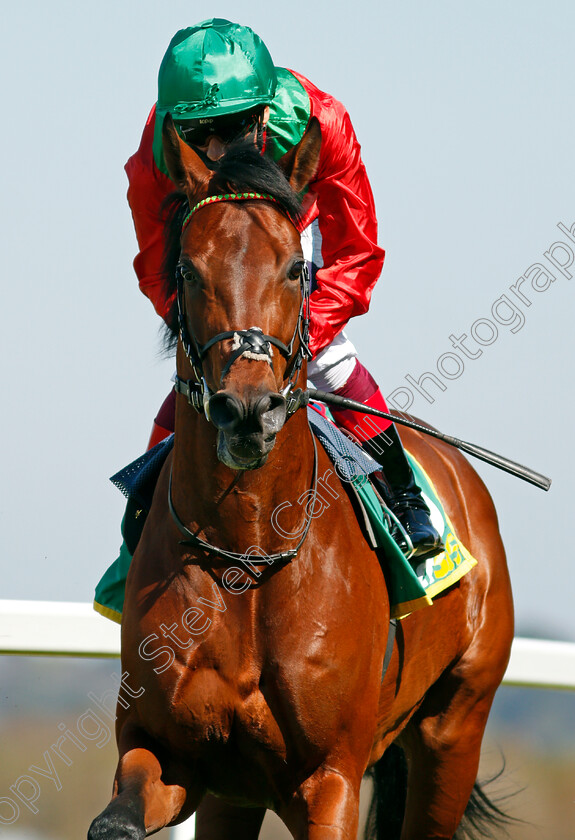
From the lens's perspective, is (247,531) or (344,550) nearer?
(247,531)

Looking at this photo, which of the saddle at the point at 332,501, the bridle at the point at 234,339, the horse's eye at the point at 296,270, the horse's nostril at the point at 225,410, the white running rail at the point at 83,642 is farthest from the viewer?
the white running rail at the point at 83,642

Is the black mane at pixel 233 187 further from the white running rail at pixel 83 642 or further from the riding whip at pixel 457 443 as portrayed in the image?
the white running rail at pixel 83 642

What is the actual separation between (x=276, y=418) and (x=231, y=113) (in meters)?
1.02

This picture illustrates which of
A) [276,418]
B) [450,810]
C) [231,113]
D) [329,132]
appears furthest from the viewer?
[450,810]

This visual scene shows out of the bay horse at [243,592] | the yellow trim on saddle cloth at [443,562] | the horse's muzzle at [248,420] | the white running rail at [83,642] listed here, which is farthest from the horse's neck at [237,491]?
the white running rail at [83,642]

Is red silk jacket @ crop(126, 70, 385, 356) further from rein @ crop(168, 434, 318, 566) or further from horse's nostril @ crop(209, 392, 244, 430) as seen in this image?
horse's nostril @ crop(209, 392, 244, 430)

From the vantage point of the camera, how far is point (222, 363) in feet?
7.81

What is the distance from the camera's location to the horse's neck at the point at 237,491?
2.63 meters

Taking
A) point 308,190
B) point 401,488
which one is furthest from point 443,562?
point 308,190

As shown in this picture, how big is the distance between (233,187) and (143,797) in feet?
5.09

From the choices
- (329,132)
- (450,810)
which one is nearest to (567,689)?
(450,810)

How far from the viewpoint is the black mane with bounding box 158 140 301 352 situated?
2611 millimetres

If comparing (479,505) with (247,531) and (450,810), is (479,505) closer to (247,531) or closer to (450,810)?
(450,810)

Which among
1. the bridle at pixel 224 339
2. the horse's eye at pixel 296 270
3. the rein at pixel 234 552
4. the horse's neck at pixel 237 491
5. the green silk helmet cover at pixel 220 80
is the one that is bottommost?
the rein at pixel 234 552
